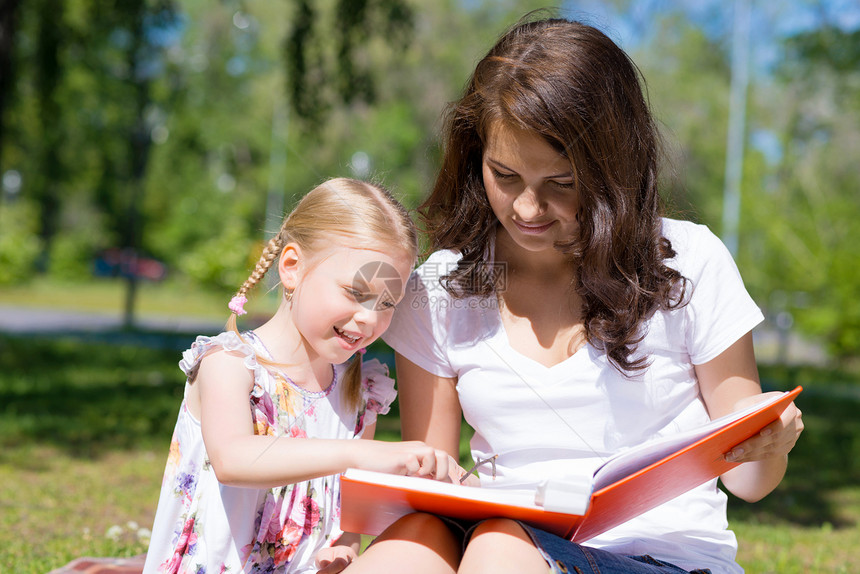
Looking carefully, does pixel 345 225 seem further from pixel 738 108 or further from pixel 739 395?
pixel 738 108

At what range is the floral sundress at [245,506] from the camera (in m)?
1.78

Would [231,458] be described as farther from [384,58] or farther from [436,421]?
[384,58]

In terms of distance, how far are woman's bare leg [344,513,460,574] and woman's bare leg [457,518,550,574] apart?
5 centimetres

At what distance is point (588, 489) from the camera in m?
1.36

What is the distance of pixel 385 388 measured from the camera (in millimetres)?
2109

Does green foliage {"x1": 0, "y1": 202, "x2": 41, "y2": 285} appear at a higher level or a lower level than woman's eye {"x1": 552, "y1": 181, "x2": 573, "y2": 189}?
lower

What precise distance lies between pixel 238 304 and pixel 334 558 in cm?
59

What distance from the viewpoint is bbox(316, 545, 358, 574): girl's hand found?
1.79 m

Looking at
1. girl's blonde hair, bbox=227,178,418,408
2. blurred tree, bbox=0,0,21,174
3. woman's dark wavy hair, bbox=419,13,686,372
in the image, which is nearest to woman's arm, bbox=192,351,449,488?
girl's blonde hair, bbox=227,178,418,408

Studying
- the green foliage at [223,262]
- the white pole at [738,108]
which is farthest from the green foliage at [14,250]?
the white pole at [738,108]

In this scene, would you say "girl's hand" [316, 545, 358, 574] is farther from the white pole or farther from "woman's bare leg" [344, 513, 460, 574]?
the white pole

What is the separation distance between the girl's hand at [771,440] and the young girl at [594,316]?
0.09 metres

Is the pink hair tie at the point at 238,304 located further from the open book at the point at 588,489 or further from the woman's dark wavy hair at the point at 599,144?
the woman's dark wavy hair at the point at 599,144

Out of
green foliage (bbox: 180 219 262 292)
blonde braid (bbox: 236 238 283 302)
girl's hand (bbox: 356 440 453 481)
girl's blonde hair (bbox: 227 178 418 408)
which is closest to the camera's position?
girl's hand (bbox: 356 440 453 481)
